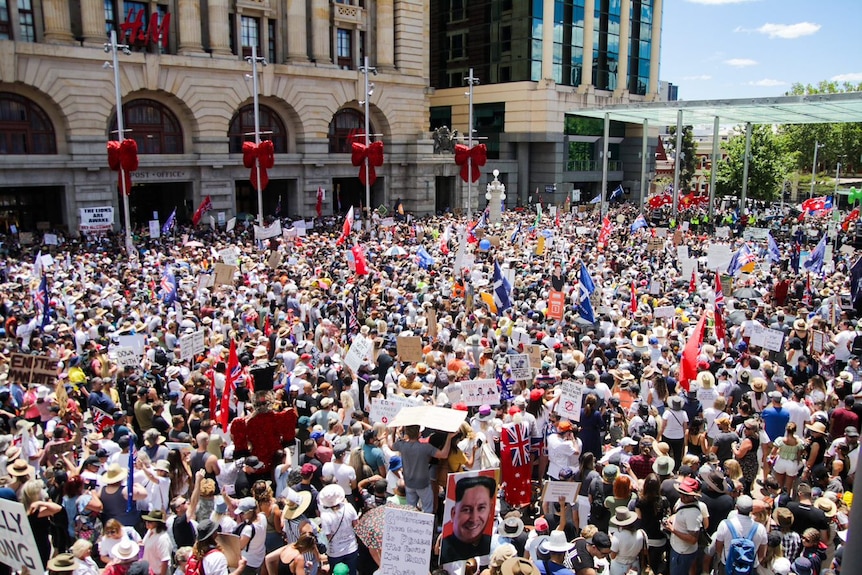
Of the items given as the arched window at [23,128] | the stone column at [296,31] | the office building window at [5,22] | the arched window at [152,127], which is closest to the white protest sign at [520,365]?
the arched window at [23,128]

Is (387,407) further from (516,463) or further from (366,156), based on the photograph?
(366,156)

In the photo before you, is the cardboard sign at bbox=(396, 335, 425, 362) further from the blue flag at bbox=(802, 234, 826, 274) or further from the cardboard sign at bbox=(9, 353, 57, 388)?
the blue flag at bbox=(802, 234, 826, 274)

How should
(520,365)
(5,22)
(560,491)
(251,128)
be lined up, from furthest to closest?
(251,128) → (5,22) → (520,365) → (560,491)

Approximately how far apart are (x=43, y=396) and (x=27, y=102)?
94.4ft

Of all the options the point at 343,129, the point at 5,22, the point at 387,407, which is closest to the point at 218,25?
the point at 5,22

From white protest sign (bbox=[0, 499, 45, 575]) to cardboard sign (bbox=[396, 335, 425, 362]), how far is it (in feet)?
23.9

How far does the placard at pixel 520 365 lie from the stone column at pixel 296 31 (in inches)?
1388

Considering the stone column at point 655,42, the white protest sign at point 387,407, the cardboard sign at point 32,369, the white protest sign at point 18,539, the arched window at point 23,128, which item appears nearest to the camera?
the white protest sign at point 18,539

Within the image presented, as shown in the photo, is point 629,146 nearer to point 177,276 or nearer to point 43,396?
point 177,276

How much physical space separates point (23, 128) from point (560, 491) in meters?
34.8

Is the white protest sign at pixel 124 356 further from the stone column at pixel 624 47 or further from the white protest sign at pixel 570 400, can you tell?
the stone column at pixel 624 47

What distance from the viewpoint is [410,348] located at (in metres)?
13.0

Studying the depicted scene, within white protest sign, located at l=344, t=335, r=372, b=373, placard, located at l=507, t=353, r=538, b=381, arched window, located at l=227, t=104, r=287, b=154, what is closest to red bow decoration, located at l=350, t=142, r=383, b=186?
arched window, located at l=227, t=104, r=287, b=154

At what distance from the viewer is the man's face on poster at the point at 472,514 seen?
22.9 ft
